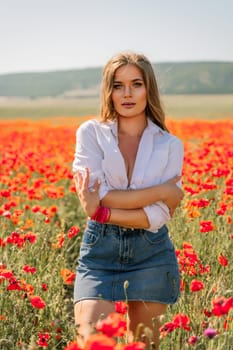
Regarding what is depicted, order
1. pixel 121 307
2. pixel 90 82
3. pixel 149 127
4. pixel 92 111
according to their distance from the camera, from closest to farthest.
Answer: pixel 121 307, pixel 149 127, pixel 92 111, pixel 90 82

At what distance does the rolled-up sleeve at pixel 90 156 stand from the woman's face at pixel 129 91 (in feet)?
0.56

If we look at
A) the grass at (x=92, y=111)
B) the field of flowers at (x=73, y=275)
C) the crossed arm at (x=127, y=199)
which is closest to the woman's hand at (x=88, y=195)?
the crossed arm at (x=127, y=199)

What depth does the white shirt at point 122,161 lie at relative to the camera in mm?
2965

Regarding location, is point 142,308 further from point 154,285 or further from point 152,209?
point 152,209

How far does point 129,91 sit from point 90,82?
172 m

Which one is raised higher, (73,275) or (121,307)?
(121,307)

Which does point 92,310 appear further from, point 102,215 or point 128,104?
point 128,104

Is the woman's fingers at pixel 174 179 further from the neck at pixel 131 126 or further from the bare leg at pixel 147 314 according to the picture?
the bare leg at pixel 147 314

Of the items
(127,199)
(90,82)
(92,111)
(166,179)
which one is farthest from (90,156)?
(90,82)

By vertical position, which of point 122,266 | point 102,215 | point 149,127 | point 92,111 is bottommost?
point 92,111

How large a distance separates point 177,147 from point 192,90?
15058 cm

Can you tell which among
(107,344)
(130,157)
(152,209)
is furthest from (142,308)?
(107,344)

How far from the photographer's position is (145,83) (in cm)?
304

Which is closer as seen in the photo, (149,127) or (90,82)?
(149,127)
